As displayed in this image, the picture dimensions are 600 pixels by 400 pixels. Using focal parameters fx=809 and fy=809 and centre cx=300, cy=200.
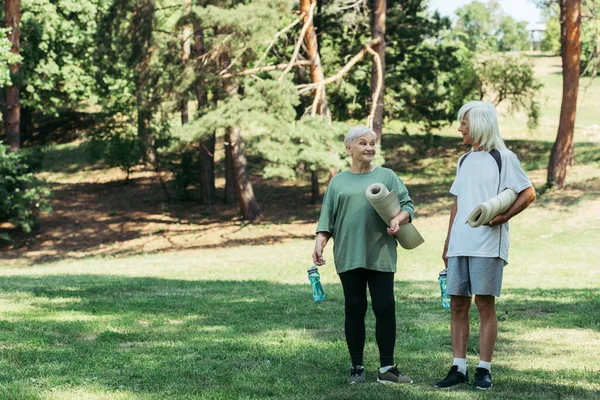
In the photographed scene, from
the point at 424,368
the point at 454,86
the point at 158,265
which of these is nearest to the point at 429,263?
the point at 158,265

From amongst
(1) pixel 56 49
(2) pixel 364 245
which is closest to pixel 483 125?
(2) pixel 364 245

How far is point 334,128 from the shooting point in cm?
2252

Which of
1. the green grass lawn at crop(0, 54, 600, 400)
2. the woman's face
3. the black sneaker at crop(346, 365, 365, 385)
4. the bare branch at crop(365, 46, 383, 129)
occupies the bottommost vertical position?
the green grass lawn at crop(0, 54, 600, 400)

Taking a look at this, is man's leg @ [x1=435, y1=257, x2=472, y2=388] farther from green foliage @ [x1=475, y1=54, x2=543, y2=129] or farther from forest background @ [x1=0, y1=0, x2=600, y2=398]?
green foliage @ [x1=475, y1=54, x2=543, y2=129]

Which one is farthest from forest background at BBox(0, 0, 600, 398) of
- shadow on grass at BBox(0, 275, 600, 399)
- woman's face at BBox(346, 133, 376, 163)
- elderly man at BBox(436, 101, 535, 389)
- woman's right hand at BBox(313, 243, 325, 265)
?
woman's face at BBox(346, 133, 376, 163)

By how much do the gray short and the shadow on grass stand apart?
694 mm

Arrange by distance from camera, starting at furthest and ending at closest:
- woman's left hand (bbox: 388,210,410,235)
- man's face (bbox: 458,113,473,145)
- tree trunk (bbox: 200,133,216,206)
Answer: tree trunk (bbox: 200,133,216,206) < woman's left hand (bbox: 388,210,410,235) < man's face (bbox: 458,113,473,145)

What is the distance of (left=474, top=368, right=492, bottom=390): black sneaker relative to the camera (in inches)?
220

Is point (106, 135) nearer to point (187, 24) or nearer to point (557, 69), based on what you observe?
point (187, 24)

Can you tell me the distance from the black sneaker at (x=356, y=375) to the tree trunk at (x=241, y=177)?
20.4m

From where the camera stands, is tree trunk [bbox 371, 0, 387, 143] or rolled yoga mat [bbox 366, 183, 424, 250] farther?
tree trunk [bbox 371, 0, 387, 143]

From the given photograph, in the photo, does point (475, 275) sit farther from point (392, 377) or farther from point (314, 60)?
point (314, 60)

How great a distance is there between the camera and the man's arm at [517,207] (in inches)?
213

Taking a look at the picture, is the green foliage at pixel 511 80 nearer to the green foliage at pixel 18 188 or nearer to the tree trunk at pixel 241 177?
the tree trunk at pixel 241 177
